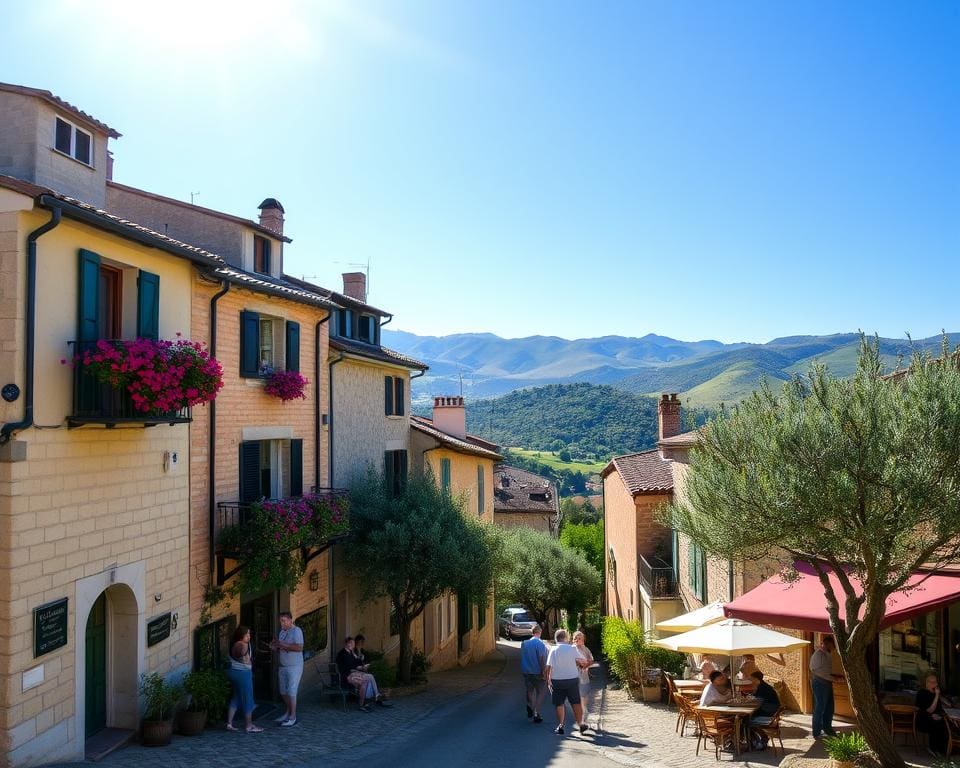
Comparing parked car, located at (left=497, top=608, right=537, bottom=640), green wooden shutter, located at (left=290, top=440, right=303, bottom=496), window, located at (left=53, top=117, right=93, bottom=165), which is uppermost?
window, located at (left=53, top=117, right=93, bottom=165)

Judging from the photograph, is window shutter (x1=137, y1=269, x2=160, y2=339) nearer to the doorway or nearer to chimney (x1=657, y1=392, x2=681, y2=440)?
the doorway

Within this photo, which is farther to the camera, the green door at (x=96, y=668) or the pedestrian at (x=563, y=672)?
the pedestrian at (x=563, y=672)

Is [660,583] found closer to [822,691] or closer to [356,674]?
[822,691]

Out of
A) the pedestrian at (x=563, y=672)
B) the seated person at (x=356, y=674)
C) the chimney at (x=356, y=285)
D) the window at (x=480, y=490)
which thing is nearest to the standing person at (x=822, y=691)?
the pedestrian at (x=563, y=672)

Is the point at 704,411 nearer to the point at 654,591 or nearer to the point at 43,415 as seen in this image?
the point at 43,415

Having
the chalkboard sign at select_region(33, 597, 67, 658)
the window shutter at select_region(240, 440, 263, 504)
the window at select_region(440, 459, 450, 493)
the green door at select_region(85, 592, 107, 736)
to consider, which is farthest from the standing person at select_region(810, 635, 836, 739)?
the window at select_region(440, 459, 450, 493)

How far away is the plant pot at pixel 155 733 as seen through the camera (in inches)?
432

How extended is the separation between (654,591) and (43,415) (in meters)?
17.5

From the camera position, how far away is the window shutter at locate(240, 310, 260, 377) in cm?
1464

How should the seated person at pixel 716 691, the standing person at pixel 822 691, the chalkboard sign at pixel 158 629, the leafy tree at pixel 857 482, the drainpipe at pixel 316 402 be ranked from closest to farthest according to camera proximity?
the leafy tree at pixel 857 482
the chalkboard sign at pixel 158 629
the standing person at pixel 822 691
the seated person at pixel 716 691
the drainpipe at pixel 316 402

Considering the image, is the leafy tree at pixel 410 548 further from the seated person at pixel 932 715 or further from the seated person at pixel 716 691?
the seated person at pixel 932 715

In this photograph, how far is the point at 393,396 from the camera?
76.4 ft

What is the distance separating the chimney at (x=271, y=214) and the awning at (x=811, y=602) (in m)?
15.1

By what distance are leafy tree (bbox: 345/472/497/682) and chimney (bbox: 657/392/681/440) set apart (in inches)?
351
